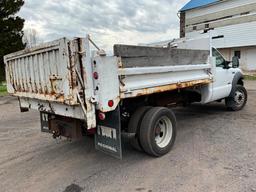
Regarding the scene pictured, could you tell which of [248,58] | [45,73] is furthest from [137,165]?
[248,58]

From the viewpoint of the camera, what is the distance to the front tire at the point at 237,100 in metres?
7.02

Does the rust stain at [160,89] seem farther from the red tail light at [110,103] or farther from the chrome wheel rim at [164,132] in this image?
the chrome wheel rim at [164,132]

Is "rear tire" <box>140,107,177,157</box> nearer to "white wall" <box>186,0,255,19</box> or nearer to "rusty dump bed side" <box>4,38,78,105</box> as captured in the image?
"rusty dump bed side" <box>4,38,78,105</box>

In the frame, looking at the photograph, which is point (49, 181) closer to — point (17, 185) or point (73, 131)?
point (17, 185)

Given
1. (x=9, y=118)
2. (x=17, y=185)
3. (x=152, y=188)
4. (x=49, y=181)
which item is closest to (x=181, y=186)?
(x=152, y=188)

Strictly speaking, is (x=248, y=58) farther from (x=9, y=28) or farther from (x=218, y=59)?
(x=9, y=28)

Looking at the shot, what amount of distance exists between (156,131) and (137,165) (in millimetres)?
676

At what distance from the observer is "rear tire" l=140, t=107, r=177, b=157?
3859 mm

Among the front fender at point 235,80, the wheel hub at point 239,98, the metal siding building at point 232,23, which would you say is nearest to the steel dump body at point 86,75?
the front fender at point 235,80

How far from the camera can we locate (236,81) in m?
6.82

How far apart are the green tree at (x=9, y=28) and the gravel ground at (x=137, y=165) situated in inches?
556

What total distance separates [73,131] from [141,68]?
146 cm

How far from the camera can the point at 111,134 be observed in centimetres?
357

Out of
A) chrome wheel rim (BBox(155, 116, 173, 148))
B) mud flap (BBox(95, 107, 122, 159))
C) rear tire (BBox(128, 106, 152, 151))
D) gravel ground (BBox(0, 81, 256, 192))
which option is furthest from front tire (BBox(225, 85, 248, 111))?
mud flap (BBox(95, 107, 122, 159))
